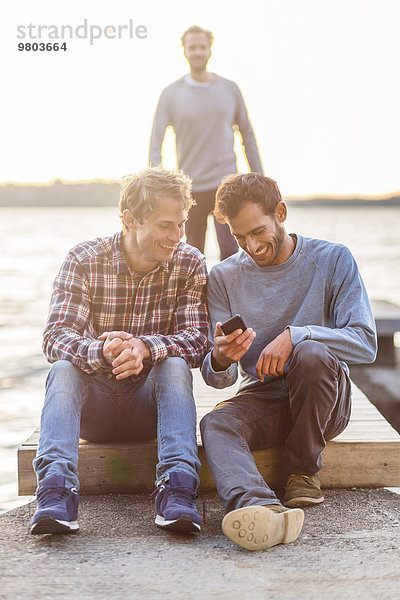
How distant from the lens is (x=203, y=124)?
206 inches

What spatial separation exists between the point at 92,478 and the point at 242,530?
87 centimetres

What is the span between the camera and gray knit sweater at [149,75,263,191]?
5.24 meters

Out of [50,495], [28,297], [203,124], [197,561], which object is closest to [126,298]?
[50,495]

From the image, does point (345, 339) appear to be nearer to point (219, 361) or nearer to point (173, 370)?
point (219, 361)

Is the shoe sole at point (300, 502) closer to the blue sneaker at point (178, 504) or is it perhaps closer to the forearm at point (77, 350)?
the blue sneaker at point (178, 504)

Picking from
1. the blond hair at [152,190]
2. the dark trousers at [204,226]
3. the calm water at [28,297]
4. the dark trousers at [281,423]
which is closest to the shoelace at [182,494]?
the dark trousers at [281,423]

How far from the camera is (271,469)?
9.96 ft

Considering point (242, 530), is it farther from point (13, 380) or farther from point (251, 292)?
point (13, 380)

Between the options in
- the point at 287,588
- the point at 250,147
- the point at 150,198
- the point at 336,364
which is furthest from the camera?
the point at 250,147

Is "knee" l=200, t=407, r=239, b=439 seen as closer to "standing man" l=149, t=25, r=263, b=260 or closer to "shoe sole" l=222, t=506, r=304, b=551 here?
"shoe sole" l=222, t=506, r=304, b=551

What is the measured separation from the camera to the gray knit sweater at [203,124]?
5.24 m

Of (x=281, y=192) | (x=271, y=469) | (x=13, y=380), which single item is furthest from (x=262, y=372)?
(x=13, y=380)

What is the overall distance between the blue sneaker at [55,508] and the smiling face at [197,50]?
3486mm

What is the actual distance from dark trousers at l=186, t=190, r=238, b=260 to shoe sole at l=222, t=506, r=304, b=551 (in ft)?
10.3
